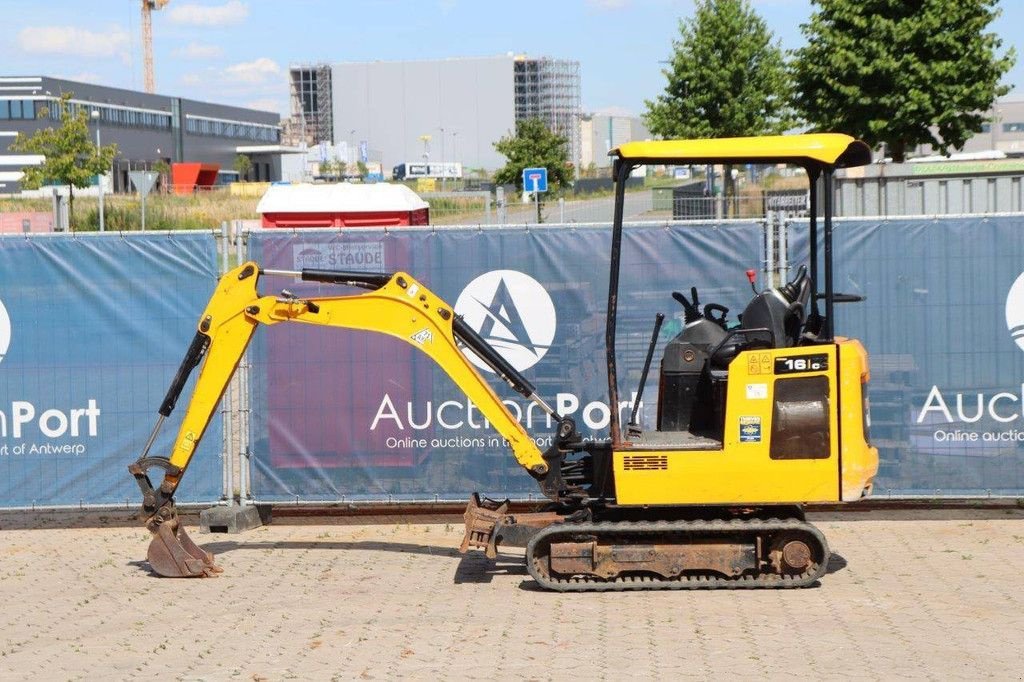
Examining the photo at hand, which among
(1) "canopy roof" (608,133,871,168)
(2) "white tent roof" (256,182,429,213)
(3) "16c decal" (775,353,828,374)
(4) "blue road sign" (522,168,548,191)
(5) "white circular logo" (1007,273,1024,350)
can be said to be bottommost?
(3) "16c decal" (775,353,828,374)

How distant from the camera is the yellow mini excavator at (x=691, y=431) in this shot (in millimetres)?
9102

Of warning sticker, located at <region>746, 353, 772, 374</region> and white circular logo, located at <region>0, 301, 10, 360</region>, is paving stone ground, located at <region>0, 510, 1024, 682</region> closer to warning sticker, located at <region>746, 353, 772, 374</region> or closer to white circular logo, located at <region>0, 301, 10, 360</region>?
warning sticker, located at <region>746, 353, 772, 374</region>

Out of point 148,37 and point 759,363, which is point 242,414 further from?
point 148,37

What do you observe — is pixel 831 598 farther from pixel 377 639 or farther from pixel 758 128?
pixel 758 128

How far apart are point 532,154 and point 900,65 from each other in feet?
101

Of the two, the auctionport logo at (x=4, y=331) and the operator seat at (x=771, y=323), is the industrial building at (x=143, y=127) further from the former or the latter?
the operator seat at (x=771, y=323)

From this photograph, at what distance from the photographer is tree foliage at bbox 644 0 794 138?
4038 cm

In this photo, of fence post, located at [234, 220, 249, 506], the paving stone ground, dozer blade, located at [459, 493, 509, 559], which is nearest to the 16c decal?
the paving stone ground

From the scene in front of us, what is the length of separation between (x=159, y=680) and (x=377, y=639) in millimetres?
1321

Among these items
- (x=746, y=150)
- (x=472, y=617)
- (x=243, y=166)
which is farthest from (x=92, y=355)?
(x=243, y=166)

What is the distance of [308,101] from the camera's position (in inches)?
7731

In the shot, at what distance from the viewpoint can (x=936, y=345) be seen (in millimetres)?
11430

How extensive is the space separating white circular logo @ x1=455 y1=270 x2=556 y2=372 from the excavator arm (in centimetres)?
171

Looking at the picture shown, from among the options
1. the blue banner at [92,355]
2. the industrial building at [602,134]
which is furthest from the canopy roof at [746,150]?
the industrial building at [602,134]
